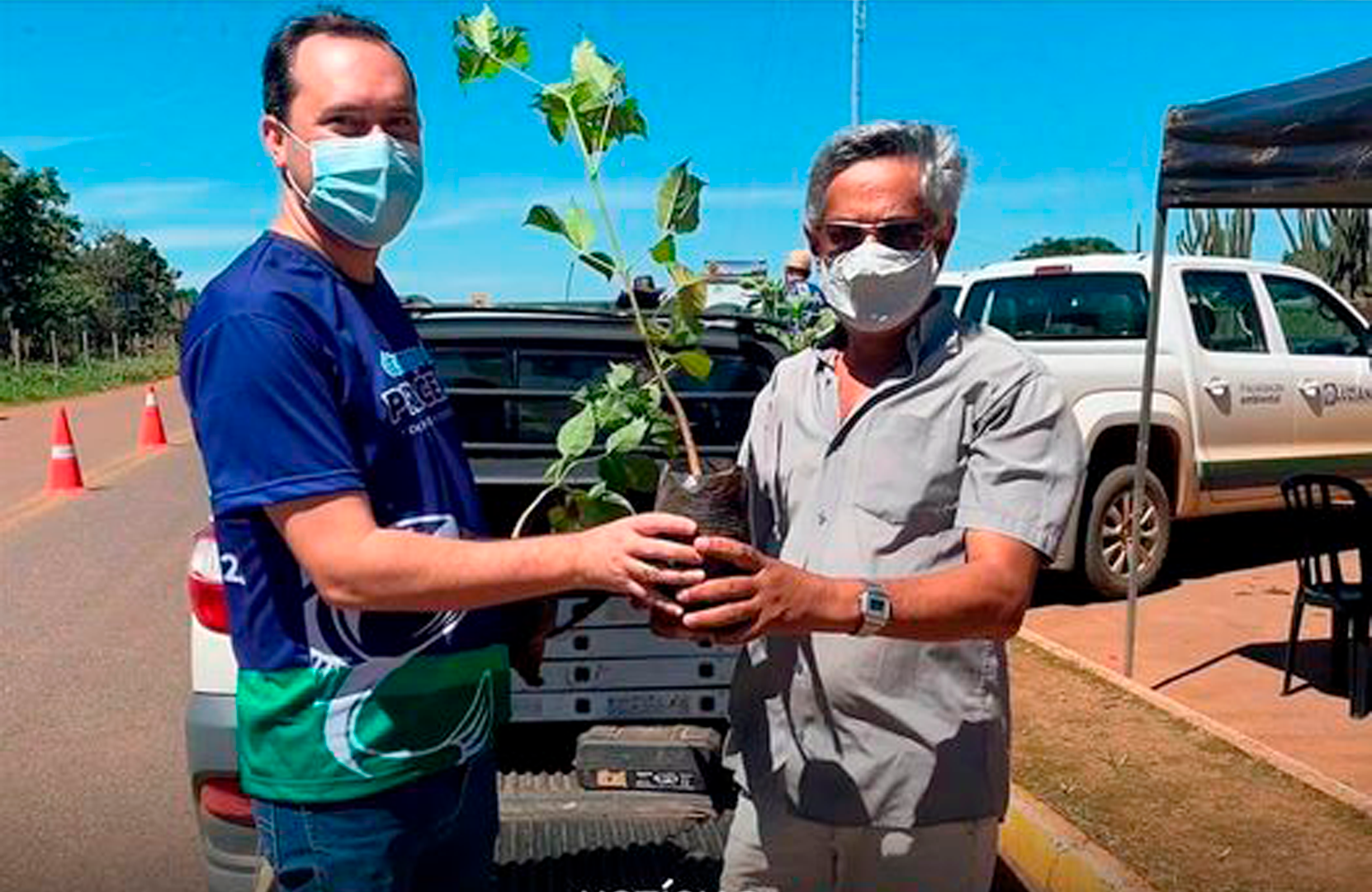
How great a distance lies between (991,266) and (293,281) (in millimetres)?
7678

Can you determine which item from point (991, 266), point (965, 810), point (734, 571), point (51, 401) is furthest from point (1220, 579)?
point (51, 401)

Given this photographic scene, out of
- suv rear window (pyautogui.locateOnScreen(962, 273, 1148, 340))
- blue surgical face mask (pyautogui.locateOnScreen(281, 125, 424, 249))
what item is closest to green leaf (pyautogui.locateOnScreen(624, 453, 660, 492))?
blue surgical face mask (pyautogui.locateOnScreen(281, 125, 424, 249))

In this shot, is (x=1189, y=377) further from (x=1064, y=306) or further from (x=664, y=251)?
(x=664, y=251)

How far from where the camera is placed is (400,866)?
182 cm

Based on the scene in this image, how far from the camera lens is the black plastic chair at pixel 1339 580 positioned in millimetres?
5293

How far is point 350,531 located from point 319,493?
0.06m

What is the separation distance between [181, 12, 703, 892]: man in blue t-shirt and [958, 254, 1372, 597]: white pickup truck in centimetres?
630

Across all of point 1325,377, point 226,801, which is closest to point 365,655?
point 226,801

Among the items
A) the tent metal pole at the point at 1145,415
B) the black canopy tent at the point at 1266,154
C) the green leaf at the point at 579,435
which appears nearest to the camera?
the green leaf at the point at 579,435

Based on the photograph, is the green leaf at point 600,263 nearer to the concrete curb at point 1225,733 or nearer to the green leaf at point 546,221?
the green leaf at point 546,221

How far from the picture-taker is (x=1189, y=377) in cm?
800

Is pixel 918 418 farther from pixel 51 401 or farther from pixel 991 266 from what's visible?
pixel 51 401

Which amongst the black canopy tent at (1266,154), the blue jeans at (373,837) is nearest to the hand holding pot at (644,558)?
the blue jeans at (373,837)

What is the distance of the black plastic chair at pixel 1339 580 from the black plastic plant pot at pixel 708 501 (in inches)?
175
